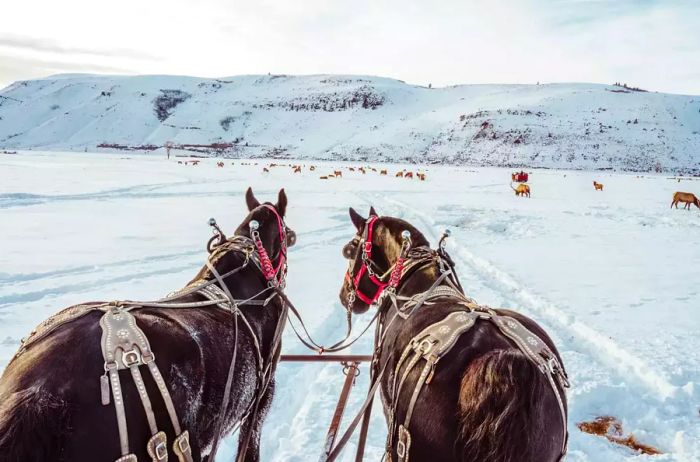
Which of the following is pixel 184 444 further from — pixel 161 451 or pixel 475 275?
pixel 475 275

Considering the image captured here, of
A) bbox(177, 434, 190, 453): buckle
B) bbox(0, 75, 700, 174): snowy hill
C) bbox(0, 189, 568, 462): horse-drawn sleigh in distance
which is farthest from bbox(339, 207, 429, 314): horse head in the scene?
bbox(0, 75, 700, 174): snowy hill

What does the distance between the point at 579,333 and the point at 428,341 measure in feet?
15.6

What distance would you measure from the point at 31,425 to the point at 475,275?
8146mm

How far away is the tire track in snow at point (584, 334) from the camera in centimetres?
459

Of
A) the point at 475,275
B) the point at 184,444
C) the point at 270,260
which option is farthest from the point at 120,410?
the point at 475,275

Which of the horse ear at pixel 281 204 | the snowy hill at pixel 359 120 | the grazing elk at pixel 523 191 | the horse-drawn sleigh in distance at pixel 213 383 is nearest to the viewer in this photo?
the horse-drawn sleigh in distance at pixel 213 383

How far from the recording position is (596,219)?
1619cm

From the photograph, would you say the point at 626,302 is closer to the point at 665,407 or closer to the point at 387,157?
the point at 665,407

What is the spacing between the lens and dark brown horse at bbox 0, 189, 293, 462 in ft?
4.86

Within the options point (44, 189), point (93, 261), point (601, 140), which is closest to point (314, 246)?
point (93, 261)

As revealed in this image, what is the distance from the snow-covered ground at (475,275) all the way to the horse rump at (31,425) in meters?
2.29

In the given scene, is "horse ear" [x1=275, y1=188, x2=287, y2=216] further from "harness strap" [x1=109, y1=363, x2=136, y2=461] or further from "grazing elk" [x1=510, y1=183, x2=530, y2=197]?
"grazing elk" [x1=510, y1=183, x2=530, y2=197]

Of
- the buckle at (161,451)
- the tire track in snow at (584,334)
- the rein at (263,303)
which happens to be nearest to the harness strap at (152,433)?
the buckle at (161,451)

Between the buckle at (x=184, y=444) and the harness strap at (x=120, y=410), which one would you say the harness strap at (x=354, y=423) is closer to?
the buckle at (x=184, y=444)
